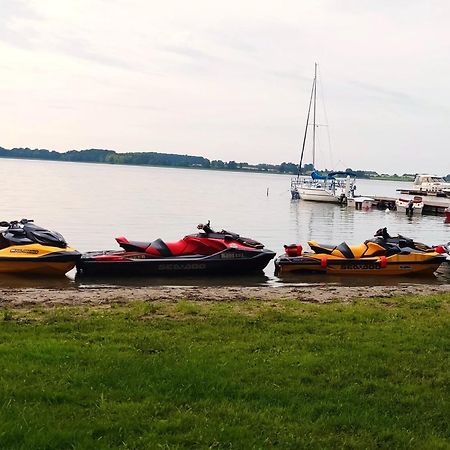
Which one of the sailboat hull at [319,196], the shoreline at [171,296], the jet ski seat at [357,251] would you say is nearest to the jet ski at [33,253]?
the shoreline at [171,296]

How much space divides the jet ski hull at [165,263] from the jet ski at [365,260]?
136cm

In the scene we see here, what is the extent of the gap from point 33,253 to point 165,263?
3314mm

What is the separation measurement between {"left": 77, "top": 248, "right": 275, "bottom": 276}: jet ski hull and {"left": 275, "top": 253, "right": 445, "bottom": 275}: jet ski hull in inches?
45.8

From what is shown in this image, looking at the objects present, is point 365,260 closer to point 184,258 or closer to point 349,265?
point 349,265

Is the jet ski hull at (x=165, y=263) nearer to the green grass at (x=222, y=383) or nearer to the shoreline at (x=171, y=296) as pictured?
the shoreline at (x=171, y=296)

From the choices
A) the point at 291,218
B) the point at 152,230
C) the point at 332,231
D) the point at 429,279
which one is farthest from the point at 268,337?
the point at 291,218

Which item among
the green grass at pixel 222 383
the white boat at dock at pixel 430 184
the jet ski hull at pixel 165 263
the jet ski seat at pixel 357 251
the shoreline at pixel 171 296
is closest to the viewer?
the green grass at pixel 222 383

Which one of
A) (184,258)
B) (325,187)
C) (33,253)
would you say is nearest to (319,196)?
(325,187)

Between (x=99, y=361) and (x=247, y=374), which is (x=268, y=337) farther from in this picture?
(x=99, y=361)

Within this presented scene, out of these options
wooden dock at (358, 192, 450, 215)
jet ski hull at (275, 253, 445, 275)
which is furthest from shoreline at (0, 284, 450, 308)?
wooden dock at (358, 192, 450, 215)

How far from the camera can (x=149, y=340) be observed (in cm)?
654

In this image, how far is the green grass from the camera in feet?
13.5

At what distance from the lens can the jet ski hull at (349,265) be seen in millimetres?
17203

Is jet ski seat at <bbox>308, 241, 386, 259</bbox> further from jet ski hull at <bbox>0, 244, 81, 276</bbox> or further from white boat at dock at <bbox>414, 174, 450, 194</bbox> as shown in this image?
white boat at dock at <bbox>414, 174, 450, 194</bbox>
